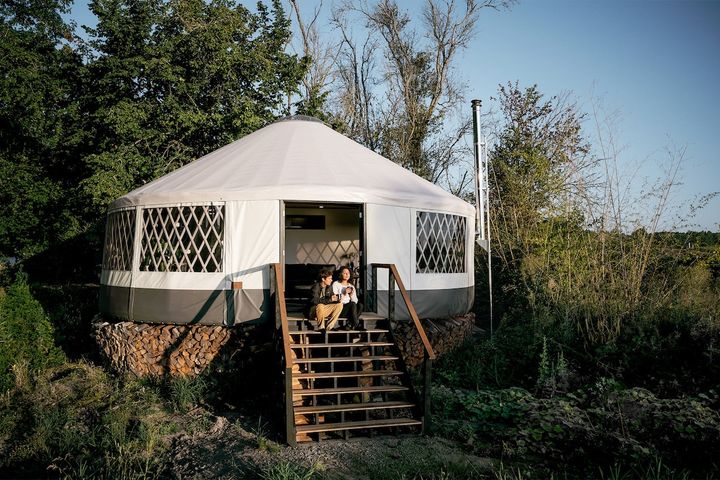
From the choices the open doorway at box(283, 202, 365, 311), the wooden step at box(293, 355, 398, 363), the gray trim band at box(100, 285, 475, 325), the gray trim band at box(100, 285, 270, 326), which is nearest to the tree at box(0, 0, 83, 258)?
the open doorway at box(283, 202, 365, 311)

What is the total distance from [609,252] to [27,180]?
9466 mm

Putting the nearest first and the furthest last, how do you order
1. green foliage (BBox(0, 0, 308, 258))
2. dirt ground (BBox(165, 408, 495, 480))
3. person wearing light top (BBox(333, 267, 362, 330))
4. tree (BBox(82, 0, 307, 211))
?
dirt ground (BBox(165, 408, 495, 480)) → person wearing light top (BBox(333, 267, 362, 330)) → tree (BBox(82, 0, 307, 211)) → green foliage (BBox(0, 0, 308, 258))

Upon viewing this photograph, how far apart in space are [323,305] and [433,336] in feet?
5.91

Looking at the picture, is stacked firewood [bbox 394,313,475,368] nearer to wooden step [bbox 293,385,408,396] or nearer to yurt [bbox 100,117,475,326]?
yurt [bbox 100,117,475,326]

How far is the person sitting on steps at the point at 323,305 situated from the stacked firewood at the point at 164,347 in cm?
113

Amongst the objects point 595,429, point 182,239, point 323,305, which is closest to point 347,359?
point 323,305

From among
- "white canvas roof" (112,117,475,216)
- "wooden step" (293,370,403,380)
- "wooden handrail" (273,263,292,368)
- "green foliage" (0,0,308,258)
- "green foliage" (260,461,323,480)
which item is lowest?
"green foliage" (260,461,323,480)

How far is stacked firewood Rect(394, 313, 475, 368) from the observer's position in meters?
5.96

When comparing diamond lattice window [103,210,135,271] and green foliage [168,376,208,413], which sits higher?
diamond lattice window [103,210,135,271]

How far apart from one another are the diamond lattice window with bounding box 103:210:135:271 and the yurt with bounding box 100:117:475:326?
1 centimetres

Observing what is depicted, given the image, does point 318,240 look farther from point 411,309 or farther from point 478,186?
point 411,309

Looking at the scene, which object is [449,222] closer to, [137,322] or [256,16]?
[137,322]

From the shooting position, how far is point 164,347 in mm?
5668

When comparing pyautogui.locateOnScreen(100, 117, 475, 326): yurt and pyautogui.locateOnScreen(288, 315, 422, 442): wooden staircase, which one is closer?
pyautogui.locateOnScreen(288, 315, 422, 442): wooden staircase
